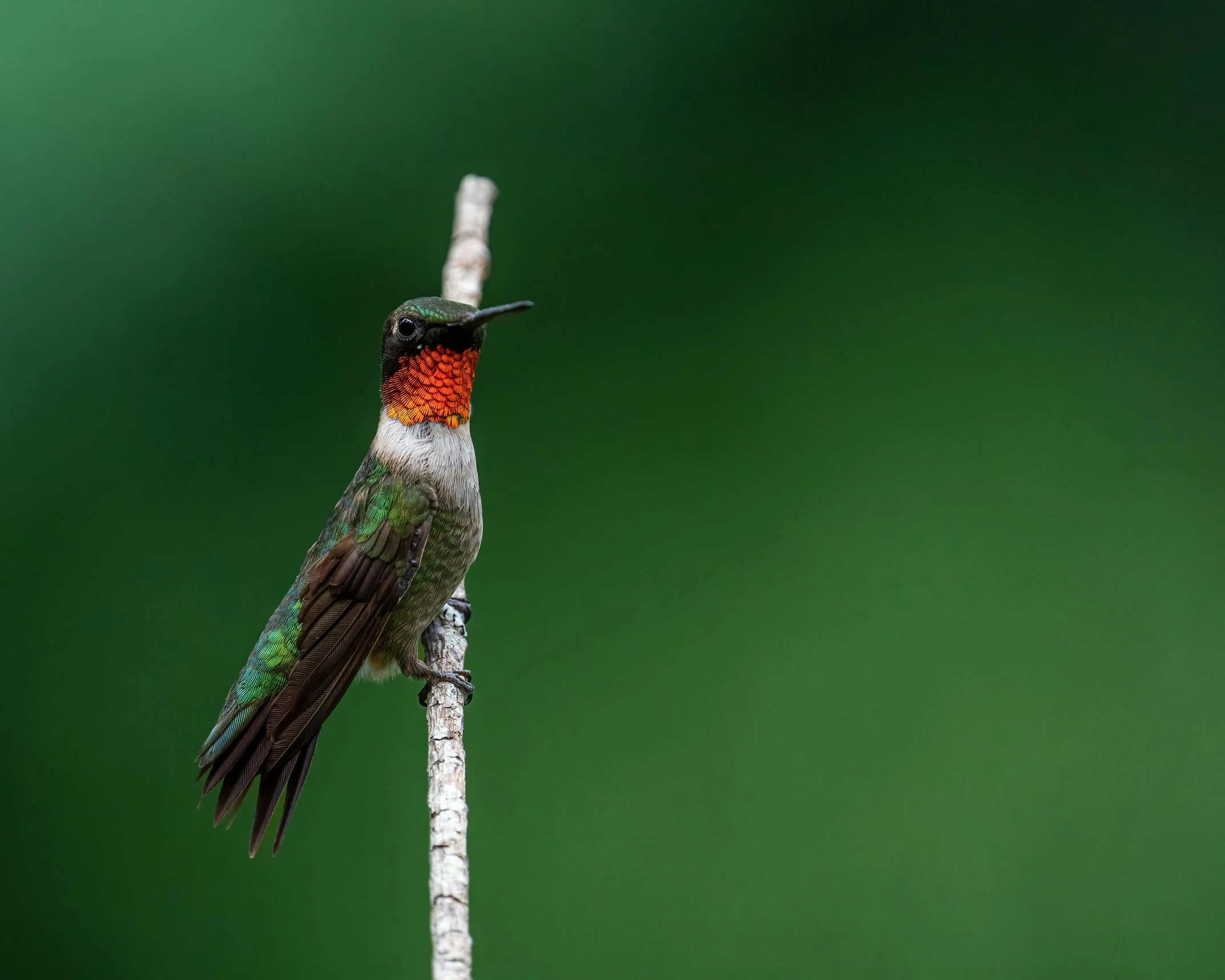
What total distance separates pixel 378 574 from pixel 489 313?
1.68 ft

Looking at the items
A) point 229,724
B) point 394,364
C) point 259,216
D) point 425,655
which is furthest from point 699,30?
point 229,724

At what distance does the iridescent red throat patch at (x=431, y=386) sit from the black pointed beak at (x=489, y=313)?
0.27 ft

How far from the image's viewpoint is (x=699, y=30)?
3389 millimetres

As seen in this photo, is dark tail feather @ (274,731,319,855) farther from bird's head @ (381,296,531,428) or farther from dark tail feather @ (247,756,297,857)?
bird's head @ (381,296,531,428)

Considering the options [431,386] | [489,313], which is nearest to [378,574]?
[431,386]

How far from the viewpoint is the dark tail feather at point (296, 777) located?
1.88 metres

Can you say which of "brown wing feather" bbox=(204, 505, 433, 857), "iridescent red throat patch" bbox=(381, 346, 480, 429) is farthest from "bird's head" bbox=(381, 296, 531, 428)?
"brown wing feather" bbox=(204, 505, 433, 857)

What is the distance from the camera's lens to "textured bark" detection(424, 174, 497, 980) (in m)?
1.21

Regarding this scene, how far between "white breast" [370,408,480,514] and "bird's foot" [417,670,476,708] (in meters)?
0.32

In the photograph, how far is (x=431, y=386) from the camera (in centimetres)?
193

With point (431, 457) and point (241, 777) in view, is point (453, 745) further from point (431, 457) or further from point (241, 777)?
point (431, 457)

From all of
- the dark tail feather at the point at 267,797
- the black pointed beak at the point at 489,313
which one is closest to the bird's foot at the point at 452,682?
the dark tail feather at the point at 267,797

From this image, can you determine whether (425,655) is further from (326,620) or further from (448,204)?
(448,204)

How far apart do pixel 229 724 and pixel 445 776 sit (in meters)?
0.54
